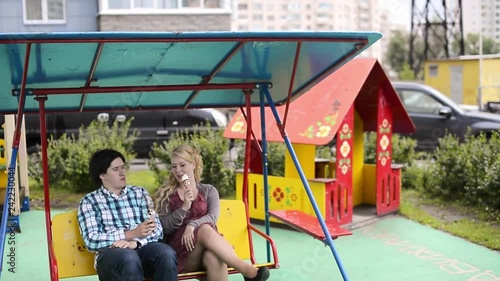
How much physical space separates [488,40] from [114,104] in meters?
39.5

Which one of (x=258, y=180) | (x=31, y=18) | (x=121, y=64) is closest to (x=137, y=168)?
(x=258, y=180)

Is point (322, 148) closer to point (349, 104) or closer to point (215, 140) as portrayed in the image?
point (215, 140)

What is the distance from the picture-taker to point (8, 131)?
6805 mm

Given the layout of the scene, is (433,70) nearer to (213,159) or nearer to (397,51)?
(213,159)

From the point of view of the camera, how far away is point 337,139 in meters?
6.34

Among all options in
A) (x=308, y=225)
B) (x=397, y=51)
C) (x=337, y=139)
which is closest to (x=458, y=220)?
(x=337, y=139)

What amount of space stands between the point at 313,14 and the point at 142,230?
59.4m

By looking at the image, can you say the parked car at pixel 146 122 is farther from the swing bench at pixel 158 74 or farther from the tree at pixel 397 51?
the tree at pixel 397 51

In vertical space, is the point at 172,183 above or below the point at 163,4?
below

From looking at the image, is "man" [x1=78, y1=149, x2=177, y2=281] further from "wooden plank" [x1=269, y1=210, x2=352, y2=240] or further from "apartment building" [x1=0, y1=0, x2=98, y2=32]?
"apartment building" [x1=0, y1=0, x2=98, y2=32]

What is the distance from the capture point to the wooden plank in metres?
3.71

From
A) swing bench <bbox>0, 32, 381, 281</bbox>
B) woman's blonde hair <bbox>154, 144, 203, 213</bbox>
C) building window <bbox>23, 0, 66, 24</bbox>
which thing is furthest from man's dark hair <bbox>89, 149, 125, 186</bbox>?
building window <bbox>23, 0, 66, 24</bbox>

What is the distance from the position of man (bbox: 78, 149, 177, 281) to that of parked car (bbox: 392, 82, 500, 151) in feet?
27.0

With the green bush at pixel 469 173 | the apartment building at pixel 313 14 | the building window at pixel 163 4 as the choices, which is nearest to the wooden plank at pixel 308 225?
the green bush at pixel 469 173
